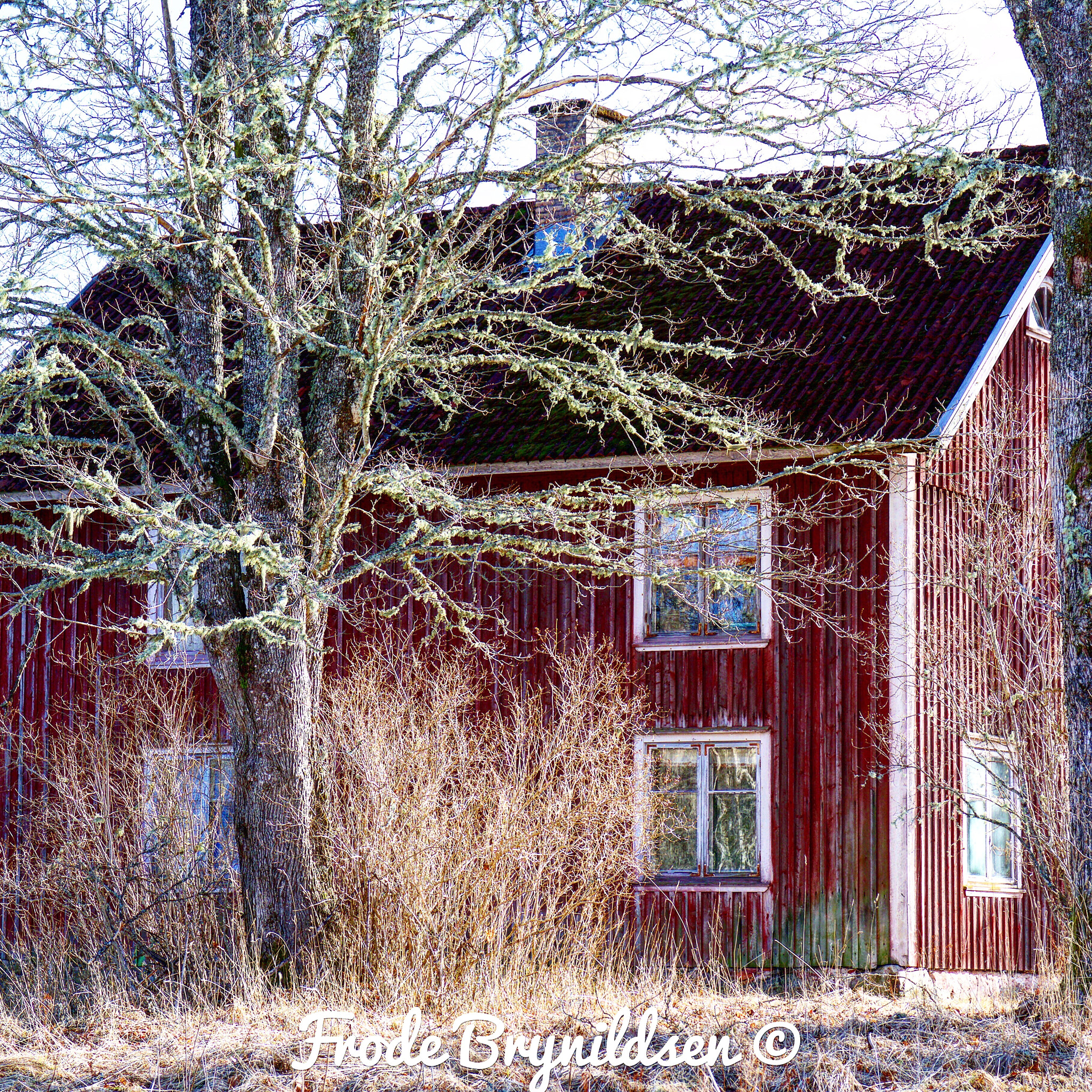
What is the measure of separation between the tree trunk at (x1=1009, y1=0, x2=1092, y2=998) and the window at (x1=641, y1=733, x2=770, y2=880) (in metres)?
6.42

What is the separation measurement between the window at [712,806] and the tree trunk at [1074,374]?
642 cm

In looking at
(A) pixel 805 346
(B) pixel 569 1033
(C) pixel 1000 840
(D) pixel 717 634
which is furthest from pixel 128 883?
(C) pixel 1000 840

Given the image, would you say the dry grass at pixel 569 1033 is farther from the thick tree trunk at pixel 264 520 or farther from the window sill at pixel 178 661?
the window sill at pixel 178 661

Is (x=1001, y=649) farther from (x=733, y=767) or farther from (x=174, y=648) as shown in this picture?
(x=174, y=648)

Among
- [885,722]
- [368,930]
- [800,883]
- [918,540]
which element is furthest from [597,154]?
[368,930]

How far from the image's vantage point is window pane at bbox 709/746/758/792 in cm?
1792

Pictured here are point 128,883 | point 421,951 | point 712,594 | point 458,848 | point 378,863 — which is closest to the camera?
point 421,951

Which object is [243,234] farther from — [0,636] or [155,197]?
[0,636]

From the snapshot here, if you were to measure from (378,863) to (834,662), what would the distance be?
6079mm

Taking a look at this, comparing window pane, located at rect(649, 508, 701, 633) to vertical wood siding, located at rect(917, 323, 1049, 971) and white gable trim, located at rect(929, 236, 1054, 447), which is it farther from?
white gable trim, located at rect(929, 236, 1054, 447)

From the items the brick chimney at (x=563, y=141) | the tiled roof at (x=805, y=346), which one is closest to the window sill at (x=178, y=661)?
the tiled roof at (x=805, y=346)

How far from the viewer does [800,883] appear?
56.7 ft

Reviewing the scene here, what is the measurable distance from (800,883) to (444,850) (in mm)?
5159

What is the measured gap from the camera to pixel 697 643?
18.2m
